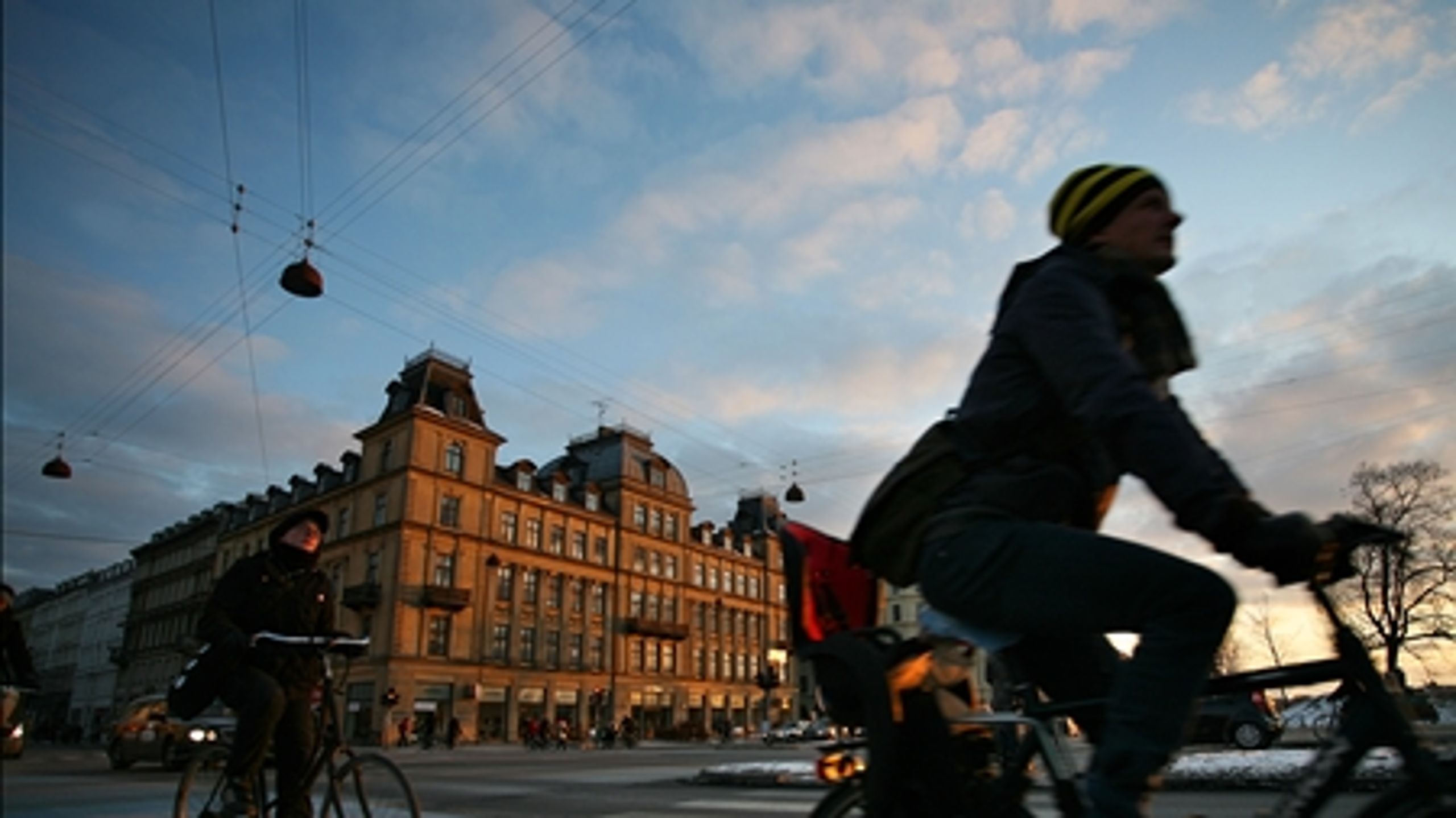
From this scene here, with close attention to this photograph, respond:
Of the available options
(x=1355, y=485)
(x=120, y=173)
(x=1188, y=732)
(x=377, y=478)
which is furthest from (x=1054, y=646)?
(x=377, y=478)

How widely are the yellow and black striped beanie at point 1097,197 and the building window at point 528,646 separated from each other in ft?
174

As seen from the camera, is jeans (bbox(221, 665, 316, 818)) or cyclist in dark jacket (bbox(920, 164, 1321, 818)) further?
jeans (bbox(221, 665, 316, 818))

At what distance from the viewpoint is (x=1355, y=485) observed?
27078 millimetres

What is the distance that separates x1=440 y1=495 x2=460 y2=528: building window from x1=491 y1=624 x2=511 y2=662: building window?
6.38 meters

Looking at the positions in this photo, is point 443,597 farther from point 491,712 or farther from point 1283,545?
point 1283,545

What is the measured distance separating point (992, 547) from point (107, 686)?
9089cm

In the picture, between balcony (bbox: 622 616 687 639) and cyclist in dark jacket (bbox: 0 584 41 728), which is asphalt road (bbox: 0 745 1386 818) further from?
balcony (bbox: 622 616 687 639)

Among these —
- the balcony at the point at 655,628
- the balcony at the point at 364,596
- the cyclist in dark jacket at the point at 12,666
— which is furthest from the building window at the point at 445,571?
the cyclist in dark jacket at the point at 12,666

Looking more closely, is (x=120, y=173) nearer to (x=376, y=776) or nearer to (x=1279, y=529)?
(x=1279, y=529)

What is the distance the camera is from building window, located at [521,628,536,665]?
51.9 m

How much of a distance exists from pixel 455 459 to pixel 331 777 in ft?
157

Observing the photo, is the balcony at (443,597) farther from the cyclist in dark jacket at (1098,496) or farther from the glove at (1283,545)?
the glove at (1283,545)

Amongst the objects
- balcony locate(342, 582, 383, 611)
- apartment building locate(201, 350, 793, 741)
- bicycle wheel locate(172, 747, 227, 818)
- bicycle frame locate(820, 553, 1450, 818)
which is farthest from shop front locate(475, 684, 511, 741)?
bicycle frame locate(820, 553, 1450, 818)

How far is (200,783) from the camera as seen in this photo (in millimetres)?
4324
